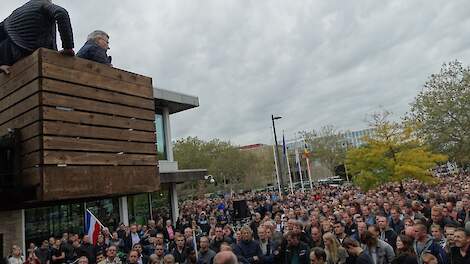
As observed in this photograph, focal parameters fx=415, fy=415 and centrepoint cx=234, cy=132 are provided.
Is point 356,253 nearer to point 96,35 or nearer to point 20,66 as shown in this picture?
point 96,35

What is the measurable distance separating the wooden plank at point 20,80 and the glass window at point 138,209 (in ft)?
59.8

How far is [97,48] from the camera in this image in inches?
161

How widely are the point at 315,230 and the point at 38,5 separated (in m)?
6.92

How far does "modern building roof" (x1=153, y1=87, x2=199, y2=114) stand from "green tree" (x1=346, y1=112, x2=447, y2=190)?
12538mm

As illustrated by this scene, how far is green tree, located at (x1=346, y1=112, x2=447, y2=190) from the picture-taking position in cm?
2688

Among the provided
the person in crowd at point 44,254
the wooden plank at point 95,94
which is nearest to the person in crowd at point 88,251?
the person in crowd at point 44,254

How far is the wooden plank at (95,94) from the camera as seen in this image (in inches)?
134

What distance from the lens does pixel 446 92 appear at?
31.3 meters

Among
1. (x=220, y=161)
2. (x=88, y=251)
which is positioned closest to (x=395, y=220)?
(x=88, y=251)

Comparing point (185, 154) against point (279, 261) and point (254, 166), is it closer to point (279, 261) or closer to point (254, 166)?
point (254, 166)

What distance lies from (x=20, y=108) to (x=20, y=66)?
1.18ft

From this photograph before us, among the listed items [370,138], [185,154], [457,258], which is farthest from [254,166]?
[457,258]

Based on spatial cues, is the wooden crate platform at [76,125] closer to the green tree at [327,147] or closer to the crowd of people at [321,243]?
the crowd of people at [321,243]

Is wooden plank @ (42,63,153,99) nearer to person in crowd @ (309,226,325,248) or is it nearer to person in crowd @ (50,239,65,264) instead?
person in crowd @ (309,226,325,248)
